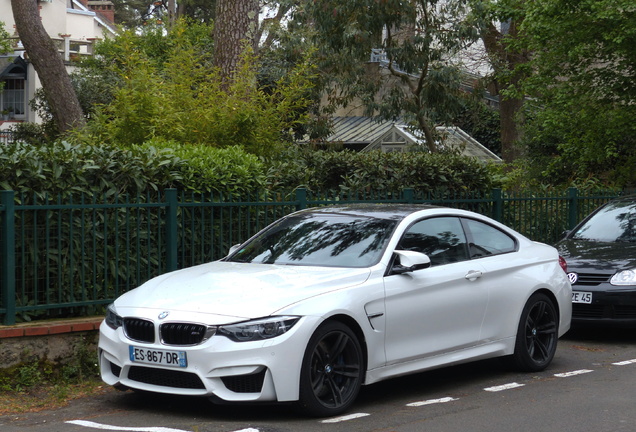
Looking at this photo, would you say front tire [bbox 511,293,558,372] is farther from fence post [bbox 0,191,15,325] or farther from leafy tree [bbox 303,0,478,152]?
leafy tree [bbox 303,0,478,152]

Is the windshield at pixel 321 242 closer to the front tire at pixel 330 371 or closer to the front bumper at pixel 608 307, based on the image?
the front tire at pixel 330 371

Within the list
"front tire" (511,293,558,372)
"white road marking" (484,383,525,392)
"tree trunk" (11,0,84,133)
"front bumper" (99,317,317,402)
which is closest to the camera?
"front bumper" (99,317,317,402)

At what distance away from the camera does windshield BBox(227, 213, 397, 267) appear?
757cm

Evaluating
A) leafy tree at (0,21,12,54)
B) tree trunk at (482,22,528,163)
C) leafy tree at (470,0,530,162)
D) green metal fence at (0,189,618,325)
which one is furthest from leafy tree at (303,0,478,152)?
leafy tree at (0,21,12,54)

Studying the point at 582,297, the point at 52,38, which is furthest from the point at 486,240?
the point at 52,38

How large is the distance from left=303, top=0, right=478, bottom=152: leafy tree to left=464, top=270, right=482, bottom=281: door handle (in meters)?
13.9

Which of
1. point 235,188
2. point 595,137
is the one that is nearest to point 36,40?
point 235,188

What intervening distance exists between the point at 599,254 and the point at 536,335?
2757 mm

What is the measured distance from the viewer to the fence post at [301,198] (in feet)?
34.4

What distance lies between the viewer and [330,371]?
6770mm

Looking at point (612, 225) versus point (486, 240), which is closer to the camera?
point (486, 240)

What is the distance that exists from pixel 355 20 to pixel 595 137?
6.17 m

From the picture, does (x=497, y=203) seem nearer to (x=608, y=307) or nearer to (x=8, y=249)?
(x=608, y=307)

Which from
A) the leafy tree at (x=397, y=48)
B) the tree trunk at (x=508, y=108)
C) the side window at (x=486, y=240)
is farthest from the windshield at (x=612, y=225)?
the tree trunk at (x=508, y=108)
